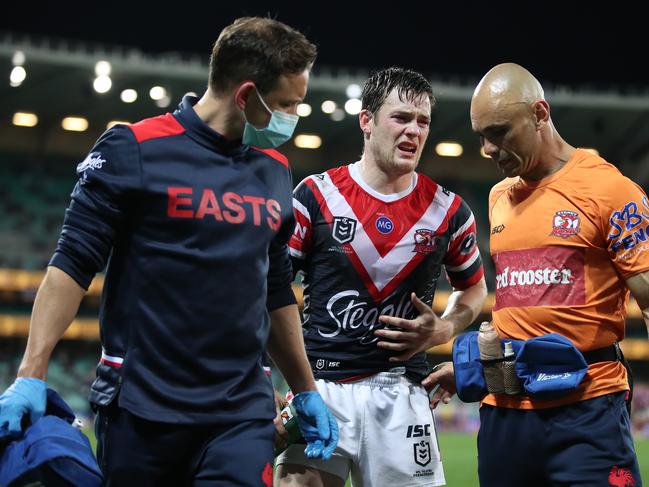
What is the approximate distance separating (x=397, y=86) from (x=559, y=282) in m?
1.34

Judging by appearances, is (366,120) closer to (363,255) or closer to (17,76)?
(363,255)

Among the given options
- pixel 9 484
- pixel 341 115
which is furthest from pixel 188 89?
pixel 9 484

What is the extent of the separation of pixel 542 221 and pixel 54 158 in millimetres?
28099

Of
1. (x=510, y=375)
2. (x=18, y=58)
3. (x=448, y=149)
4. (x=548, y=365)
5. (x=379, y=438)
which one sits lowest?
(x=448, y=149)

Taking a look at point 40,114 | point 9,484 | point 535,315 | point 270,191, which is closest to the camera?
point 9,484

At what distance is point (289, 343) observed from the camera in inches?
138

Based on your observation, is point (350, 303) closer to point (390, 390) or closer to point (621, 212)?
point (390, 390)

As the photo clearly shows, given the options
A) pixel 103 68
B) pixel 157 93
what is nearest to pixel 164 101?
pixel 157 93

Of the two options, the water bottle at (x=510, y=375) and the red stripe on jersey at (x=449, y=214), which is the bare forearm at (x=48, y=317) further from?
the red stripe on jersey at (x=449, y=214)

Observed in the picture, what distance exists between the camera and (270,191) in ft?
10.7

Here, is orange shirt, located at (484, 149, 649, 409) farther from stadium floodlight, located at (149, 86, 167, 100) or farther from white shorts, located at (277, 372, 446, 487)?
stadium floodlight, located at (149, 86, 167, 100)

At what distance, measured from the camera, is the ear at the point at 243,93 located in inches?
125

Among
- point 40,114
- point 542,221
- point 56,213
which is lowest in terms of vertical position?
point 56,213

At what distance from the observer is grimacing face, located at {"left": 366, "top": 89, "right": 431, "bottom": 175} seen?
4.60 m
